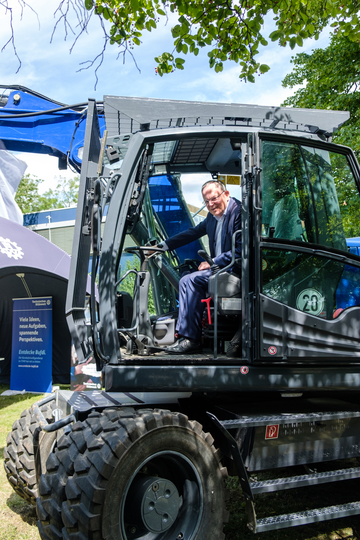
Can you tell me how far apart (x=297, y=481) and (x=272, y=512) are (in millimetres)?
1195

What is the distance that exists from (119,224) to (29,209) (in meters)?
48.2

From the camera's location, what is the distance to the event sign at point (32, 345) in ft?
32.8

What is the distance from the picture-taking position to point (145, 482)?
2.84 m

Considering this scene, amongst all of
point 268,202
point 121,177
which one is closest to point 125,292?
point 121,177

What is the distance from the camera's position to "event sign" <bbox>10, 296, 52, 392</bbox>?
10.0m

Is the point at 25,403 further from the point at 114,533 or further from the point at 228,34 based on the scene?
the point at 228,34

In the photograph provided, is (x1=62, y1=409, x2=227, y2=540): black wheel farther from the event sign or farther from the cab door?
the event sign

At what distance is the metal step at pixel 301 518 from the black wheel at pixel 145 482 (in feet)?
0.92

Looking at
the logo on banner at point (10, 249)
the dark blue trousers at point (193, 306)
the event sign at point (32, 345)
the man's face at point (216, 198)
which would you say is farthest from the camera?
the event sign at point (32, 345)

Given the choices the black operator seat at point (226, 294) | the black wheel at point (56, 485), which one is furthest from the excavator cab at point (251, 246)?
the black wheel at point (56, 485)

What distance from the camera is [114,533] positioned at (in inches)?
103

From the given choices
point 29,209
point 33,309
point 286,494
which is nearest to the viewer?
point 286,494

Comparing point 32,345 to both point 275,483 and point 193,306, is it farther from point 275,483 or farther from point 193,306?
point 275,483

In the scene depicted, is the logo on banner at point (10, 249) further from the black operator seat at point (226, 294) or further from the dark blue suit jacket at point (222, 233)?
the black operator seat at point (226, 294)
